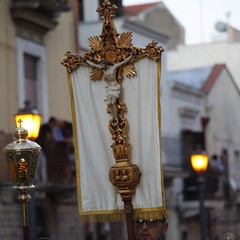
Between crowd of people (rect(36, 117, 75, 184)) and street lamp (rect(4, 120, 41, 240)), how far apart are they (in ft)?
47.8

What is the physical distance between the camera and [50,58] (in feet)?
86.7

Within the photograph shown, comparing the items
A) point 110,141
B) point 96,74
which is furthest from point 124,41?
point 110,141

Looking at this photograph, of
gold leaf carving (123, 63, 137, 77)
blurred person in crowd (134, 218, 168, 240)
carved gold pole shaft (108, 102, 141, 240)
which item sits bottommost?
blurred person in crowd (134, 218, 168, 240)

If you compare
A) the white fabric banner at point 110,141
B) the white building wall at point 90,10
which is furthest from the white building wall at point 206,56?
the white fabric banner at point 110,141

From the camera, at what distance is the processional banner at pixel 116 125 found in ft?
28.4

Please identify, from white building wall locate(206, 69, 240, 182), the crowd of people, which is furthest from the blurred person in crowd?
white building wall locate(206, 69, 240, 182)

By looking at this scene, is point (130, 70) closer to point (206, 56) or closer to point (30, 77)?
point (30, 77)

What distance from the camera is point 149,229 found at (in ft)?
28.0

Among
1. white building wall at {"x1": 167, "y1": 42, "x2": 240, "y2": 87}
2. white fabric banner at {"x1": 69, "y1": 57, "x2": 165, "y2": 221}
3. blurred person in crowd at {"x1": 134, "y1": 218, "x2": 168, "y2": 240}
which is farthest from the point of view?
white building wall at {"x1": 167, "y1": 42, "x2": 240, "y2": 87}

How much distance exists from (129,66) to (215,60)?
1403 inches

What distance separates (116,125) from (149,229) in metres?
0.86

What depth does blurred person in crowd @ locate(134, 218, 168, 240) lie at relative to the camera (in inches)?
334

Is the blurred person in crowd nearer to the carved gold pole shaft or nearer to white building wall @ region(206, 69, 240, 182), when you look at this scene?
the carved gold pole shaft

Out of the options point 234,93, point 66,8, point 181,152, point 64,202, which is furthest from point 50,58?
point 234,93
